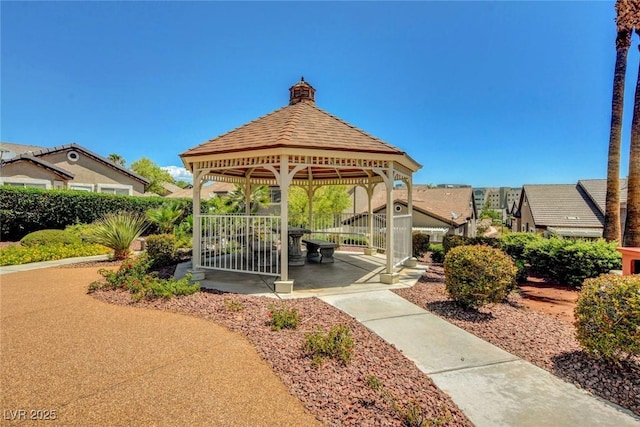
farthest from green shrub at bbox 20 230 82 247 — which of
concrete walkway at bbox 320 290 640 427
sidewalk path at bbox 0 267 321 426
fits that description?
concrete walkway at bbox 320 290 640 427

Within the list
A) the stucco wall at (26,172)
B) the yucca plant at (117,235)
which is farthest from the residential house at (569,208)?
the stucco wall at (26,172)

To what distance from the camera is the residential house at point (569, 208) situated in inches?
826

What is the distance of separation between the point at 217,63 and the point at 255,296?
9585 millimetres

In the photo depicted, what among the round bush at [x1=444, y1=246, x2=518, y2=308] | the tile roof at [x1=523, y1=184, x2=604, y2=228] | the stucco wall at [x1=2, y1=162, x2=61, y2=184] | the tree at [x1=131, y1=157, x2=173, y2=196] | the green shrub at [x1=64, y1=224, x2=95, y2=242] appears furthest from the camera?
the tree at [x1=131, y1=157, x2=173, y2=196]

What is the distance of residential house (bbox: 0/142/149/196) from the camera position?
17.3m

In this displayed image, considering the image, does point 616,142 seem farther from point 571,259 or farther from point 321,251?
point 321,251

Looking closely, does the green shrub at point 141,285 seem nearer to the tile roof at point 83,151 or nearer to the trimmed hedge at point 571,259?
the trimmed hedge at point 571,259

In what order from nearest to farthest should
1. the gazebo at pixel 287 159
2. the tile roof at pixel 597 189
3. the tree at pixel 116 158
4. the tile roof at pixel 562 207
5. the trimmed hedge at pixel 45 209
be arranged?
the gazebo at pixel 287 159 < the trimmed hedge at pixel 45 209 < the tile roof at pixel 562 207 < the tile roof at pixel 597 189 < the tree at pixel 116 158

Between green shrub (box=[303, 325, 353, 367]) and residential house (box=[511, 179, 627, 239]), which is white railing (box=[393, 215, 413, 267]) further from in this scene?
residential house (box=[511, 179, 627, 239])

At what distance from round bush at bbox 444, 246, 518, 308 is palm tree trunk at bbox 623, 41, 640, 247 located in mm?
6748

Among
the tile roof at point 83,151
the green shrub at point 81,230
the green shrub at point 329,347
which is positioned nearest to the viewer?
the green shrub at point 329,347

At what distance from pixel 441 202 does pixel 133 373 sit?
1317 inches

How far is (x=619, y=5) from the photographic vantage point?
9289 millimetres

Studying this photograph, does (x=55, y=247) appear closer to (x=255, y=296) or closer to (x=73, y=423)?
(x=255, y=296)
